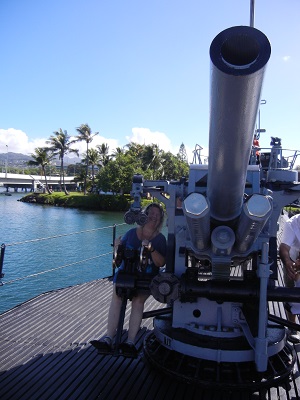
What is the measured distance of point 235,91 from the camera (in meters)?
1.54

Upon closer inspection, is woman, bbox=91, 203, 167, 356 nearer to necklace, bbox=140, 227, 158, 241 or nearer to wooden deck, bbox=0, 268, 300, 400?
necklace, bbox=140, 227, 158, 241

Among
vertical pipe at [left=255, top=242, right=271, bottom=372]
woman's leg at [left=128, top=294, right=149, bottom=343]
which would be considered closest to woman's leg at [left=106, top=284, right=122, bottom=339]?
woman's leg at [left=128, top=294, right=149, bottom=343]

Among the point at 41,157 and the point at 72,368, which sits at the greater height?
the point at 41,157

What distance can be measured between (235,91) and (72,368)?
9.27 feet

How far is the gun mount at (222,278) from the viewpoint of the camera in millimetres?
2441

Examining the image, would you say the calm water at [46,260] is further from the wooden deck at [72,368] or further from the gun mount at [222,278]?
the gun mount at [222,278]

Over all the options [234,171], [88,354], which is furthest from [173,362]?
[234,171]

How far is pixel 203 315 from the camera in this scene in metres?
3.54

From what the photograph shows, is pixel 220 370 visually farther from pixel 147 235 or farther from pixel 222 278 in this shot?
pixel 147 235

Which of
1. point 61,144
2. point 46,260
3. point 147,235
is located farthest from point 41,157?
point 147,235

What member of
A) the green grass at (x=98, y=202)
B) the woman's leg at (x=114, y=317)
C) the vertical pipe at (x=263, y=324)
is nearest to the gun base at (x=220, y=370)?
the vertical pipe at (x=263, y=324)

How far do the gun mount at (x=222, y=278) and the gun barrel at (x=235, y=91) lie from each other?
23 millimetres

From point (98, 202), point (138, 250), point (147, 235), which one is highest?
point (147, 235)

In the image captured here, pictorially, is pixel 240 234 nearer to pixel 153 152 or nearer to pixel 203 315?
pixel 203 315
